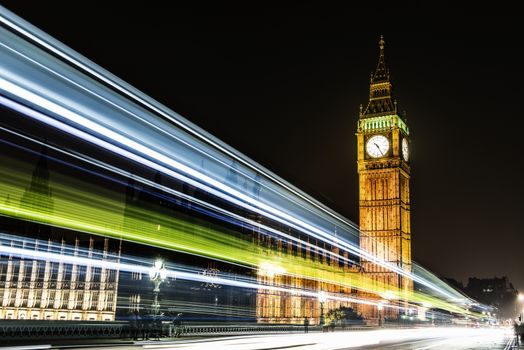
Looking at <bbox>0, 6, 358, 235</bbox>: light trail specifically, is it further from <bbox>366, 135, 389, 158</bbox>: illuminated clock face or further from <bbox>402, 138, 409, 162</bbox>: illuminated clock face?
<bbox>402, 138, 409, 162</bbox>: illuminated clock face

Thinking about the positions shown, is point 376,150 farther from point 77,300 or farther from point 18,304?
point 18,304

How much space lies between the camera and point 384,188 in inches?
2891

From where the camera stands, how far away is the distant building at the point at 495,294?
134875 mm

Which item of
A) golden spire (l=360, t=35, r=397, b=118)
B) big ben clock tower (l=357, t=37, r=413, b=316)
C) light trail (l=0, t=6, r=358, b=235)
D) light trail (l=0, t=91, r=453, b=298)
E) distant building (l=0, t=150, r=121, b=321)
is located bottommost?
distant building (l=0, t=150, r=121, b=321)

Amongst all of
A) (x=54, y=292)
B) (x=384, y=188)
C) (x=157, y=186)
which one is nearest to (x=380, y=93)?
(x=384, y=188)

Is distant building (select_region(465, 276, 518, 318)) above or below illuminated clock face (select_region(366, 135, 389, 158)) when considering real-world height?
below

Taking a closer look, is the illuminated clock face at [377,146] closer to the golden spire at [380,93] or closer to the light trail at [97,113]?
the golden spire at [380,93]

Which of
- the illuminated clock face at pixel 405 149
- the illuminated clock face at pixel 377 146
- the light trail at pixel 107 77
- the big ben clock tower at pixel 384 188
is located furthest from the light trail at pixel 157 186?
the illuminated clock face at pixel 405 149

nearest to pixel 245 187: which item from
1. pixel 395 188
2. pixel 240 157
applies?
pixel 240 157

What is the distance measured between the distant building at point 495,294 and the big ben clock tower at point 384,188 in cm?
6835

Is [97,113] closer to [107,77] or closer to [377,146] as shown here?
[107,77]

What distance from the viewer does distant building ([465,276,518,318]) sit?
443 ft

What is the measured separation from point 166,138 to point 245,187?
14.2 feet

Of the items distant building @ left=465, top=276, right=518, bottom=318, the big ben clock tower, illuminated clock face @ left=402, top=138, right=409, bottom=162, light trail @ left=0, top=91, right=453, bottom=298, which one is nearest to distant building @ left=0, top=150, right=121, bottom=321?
the big ben clock tower
